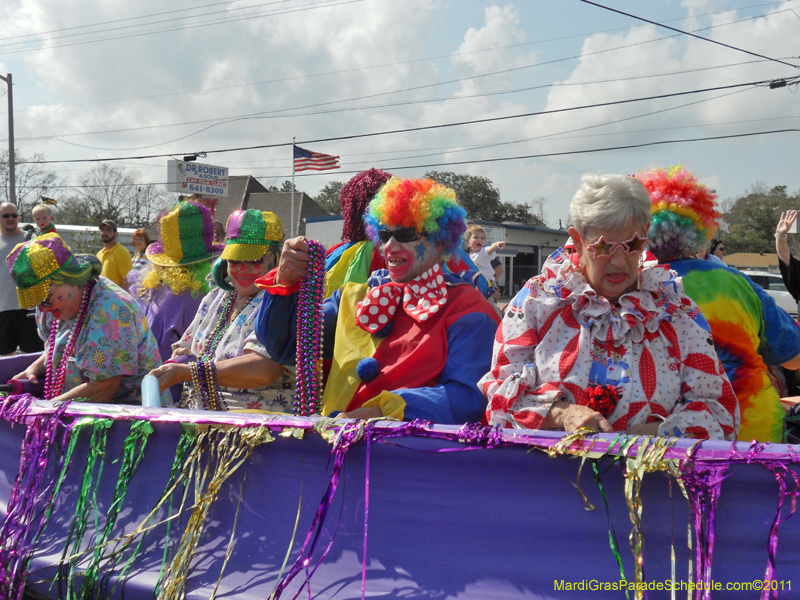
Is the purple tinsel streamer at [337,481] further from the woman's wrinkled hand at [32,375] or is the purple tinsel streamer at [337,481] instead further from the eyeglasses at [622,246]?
the woman's wrinkled hand at [32,375]

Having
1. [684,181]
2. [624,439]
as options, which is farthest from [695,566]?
[684,181]

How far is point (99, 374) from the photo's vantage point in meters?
3.29

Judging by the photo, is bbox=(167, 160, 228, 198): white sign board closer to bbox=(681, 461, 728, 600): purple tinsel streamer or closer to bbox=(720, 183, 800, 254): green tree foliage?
bbox=(681, 461, 728, 600): purple tinsel streamer

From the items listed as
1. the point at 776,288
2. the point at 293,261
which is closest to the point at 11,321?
the point at 293,261

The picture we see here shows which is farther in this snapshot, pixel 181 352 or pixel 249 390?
pixel 181 352

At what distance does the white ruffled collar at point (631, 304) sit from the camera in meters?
2.08

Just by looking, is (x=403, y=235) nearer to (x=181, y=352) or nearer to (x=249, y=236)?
(x=249, y=236)

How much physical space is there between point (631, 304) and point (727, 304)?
871 mm

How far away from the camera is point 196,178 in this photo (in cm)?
1383

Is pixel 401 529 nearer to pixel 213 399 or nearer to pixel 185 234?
pixel 213 399

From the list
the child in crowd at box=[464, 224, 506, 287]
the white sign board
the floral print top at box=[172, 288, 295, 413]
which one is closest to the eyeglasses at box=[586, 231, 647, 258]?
the floral print top at box=[172, 288, 295, 413]

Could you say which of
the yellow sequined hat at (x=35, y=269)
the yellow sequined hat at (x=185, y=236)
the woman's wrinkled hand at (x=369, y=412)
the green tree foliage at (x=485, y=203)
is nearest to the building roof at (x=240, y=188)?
the green tree foliage at (x=485, y=203)

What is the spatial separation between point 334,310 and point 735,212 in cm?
6246

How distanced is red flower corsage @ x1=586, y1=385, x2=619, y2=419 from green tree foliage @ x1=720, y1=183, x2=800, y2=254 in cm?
5430
